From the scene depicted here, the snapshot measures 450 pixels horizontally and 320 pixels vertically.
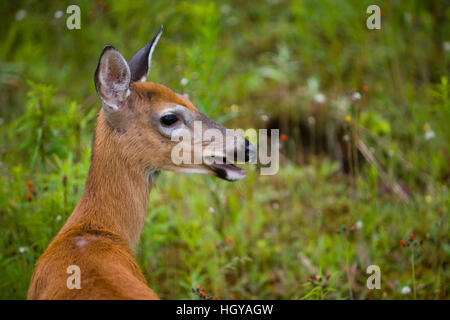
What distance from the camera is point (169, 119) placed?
124 inches

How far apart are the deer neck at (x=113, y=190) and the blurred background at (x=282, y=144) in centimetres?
58

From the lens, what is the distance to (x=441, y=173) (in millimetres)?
5367

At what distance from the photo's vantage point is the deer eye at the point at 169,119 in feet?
10.4

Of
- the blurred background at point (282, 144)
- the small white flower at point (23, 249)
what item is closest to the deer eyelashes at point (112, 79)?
the blurred background at point (282, 144)

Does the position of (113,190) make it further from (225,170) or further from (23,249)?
(23,249)

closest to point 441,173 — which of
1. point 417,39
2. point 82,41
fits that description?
point 417,39

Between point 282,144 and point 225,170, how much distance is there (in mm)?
3019

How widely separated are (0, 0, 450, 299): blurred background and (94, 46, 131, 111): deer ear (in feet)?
2.87

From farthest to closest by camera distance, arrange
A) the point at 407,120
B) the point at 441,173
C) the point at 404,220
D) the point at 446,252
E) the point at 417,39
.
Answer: the point at 417,39 < the point at 407,120 < the point at 441,173 < the point at 404,220 < the point at 446,252

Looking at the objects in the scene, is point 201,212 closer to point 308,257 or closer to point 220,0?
point 308,257

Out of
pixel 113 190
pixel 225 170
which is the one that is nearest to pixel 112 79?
pixel 113 190

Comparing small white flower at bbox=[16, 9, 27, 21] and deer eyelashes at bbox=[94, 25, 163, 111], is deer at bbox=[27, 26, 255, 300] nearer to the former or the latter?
deer eyelashes at bbox=[94, 25, 163, 111]

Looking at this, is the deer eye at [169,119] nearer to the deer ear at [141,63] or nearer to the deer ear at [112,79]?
the deer ear at [112,79]
